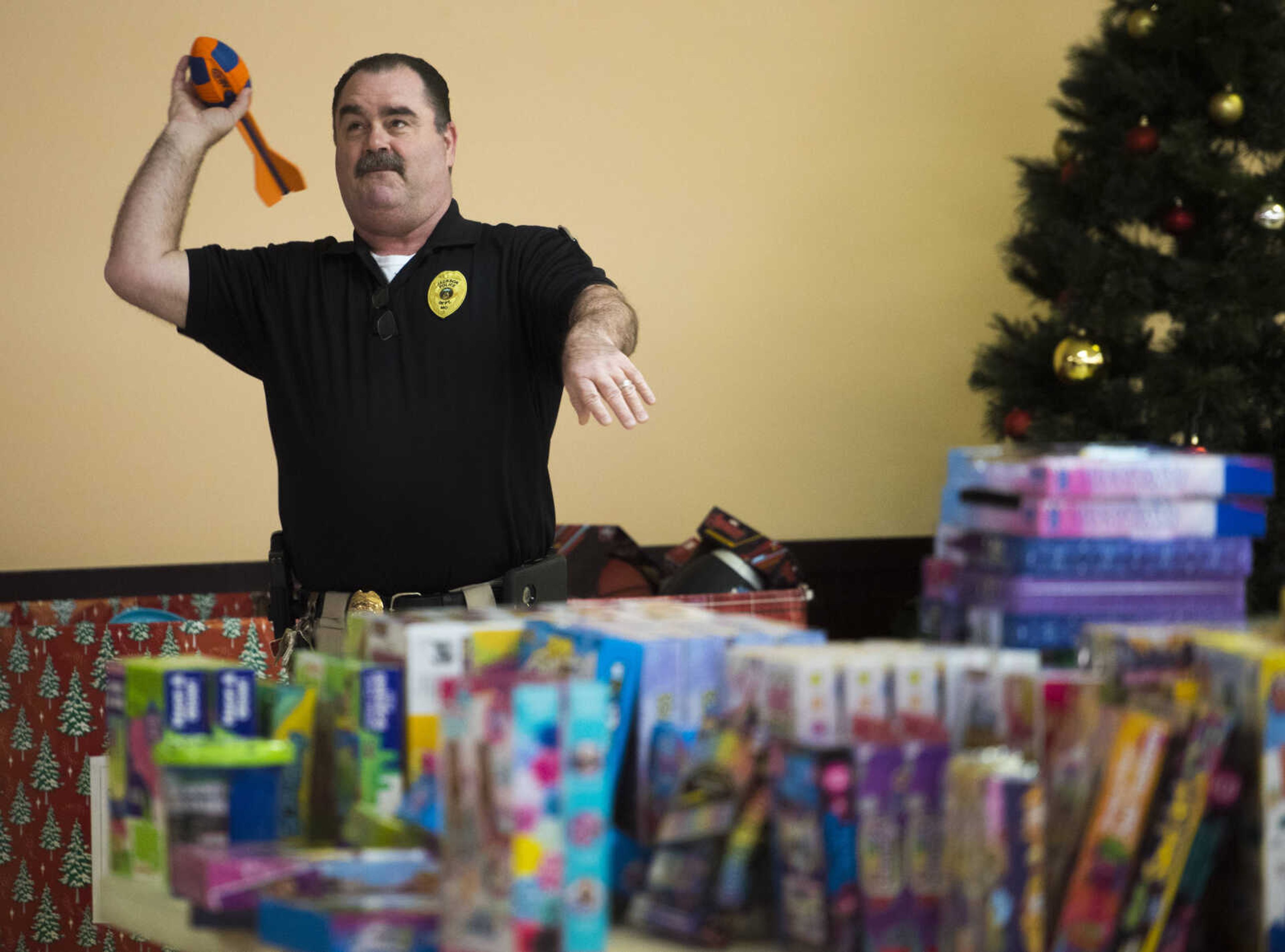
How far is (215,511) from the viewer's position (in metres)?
3.57

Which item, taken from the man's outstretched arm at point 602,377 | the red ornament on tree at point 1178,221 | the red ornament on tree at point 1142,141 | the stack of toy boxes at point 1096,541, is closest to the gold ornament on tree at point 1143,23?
the red ornament on tree at point 1142,141

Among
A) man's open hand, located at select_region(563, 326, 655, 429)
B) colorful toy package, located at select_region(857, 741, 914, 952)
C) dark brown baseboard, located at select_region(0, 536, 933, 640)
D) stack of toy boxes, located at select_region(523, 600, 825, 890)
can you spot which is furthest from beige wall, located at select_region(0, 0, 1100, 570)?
colorful toy package, located at select_region(857, 741, 914, 952)

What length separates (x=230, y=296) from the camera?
253 cm

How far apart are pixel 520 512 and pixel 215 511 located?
1.44 metres

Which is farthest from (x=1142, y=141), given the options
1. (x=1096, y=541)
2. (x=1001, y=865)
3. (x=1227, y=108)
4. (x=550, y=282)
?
(x=1001, y=865)

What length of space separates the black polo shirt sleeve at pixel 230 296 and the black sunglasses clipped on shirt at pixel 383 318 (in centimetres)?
22

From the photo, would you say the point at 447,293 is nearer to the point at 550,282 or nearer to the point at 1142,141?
the point at 550,282

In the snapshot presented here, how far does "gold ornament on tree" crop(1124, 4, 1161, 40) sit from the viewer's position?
10.1 feet

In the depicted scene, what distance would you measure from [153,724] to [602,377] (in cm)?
73

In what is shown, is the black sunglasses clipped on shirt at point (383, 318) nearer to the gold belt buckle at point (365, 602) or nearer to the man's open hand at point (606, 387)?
the gold belt buckle at point (365, 602)

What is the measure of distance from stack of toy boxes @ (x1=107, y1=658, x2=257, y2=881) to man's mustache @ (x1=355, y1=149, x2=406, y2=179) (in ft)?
4.40

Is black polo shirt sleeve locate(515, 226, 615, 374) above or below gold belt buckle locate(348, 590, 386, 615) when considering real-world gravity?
above

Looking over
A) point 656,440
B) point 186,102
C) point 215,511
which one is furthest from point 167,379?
point 656,440

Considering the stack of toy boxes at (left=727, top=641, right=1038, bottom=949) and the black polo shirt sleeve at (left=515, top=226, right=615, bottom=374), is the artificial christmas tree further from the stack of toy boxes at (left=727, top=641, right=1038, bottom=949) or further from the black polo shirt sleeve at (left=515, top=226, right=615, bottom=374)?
the stack of toy boxes at (left=727, top=641, right=1038, bottom=949)
